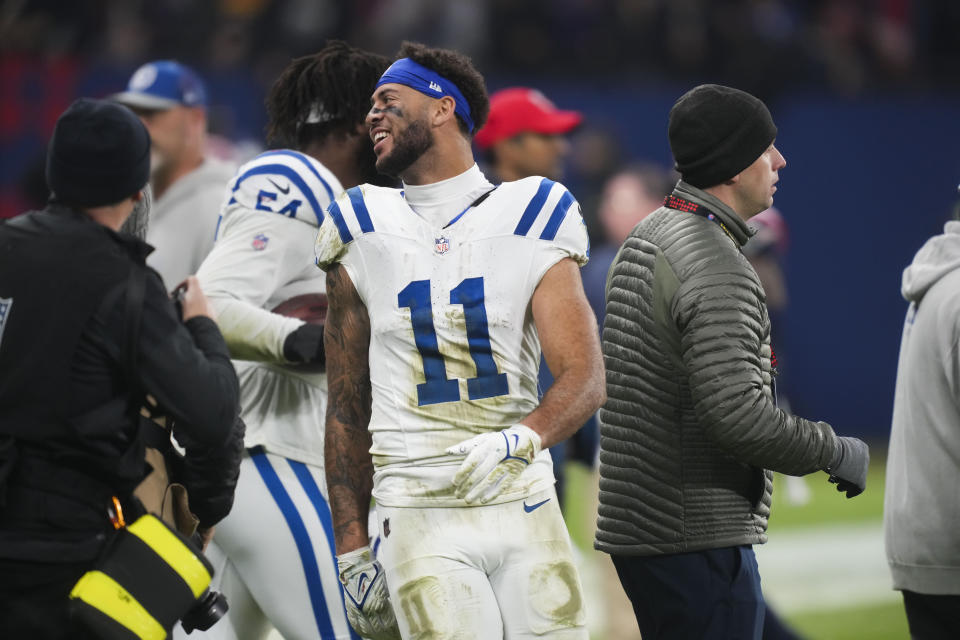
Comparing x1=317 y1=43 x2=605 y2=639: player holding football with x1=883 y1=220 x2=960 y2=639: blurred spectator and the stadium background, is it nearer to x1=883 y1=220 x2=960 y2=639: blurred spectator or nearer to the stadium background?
x1=883 y1=220 x2=960 y2=639: blurred spectator

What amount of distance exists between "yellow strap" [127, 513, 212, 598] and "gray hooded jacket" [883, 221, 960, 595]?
205 centimetres

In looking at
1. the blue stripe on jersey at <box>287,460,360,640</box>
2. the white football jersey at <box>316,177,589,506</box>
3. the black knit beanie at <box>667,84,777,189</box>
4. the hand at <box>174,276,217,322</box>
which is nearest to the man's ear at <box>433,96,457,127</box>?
the white football jersey at <box>316,177,589,506</box>

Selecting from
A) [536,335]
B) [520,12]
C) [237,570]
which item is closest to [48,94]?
[520,12]

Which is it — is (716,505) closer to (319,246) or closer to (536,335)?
(536,335)

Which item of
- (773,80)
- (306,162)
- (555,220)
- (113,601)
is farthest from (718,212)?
(773,80)

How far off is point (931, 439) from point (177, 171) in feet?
11.9

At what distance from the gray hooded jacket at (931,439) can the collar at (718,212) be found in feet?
2.21

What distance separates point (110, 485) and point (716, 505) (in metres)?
1.51

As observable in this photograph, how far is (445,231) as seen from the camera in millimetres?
3477

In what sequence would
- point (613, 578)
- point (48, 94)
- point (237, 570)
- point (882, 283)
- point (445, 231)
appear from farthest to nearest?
point (882, 283), point (48, 94), point (613, 578), point (237, 570), point (445, 231)

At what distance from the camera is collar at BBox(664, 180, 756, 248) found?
3.59 m

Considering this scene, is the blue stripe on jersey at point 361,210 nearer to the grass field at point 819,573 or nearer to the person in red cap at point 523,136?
→ the person in red cap at point 523,136

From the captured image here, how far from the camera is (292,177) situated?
4320mm

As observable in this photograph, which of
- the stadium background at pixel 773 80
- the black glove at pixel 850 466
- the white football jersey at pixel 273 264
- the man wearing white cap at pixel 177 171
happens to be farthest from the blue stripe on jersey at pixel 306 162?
the stadium background at pixel 773 80
